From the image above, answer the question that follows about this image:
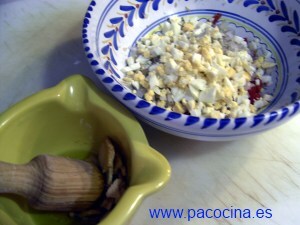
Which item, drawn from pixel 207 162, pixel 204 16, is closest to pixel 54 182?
pixel 207 162

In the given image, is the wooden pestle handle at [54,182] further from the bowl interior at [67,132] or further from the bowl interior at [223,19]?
the bowl interior at [223,19]

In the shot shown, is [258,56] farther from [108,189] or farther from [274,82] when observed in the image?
[108,189]

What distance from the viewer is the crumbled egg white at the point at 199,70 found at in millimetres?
649

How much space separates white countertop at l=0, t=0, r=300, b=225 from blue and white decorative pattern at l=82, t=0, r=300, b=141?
9cm

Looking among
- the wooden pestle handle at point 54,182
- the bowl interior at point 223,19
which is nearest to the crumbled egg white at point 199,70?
the bowl interior at point 223,19

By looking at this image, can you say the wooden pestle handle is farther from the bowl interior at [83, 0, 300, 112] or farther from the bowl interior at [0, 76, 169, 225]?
the bowl interior at [83, 0, 300, 112]

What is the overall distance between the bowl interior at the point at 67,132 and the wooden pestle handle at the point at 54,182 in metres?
0.04

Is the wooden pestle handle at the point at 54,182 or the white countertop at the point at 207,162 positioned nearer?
the wooden pestle handle at the point at 54,182

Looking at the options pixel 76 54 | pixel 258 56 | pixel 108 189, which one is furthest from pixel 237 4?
pixel 108 189

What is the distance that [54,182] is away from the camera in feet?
1.78

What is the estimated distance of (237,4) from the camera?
81cm

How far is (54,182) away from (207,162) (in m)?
0.27

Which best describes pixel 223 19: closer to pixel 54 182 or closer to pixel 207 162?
pixel 207 162

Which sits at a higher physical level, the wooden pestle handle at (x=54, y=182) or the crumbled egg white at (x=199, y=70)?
the crumbled egg white at (x=199, y=70)
